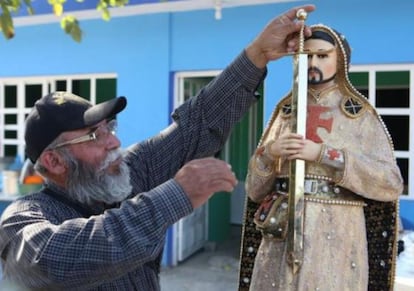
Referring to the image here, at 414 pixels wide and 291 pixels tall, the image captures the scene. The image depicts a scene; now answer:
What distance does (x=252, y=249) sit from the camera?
8.65ft

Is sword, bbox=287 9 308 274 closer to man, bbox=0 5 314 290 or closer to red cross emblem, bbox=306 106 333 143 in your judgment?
man, bbox=0 5 314 290

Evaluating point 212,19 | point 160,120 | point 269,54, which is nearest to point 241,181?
point 160,120

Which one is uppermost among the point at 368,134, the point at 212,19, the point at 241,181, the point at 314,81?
the point at 212,19

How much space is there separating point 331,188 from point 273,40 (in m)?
0.80

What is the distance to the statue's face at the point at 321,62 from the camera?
2.24 meters

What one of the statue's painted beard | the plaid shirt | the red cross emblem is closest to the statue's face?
the statue's painted beard

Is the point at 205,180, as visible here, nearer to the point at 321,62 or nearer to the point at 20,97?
the point at 321,62

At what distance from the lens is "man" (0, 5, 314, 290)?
1.16m

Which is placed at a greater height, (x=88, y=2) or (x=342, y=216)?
(x=88, y=2)

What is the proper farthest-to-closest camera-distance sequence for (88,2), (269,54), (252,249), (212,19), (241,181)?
(241,181), (88,2), (212,19), (252,249), (269,54)

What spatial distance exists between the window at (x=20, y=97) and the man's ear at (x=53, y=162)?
14.7 feet

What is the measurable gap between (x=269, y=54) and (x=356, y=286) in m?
1.12

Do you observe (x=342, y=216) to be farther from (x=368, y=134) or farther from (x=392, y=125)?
(x=392, y=125)

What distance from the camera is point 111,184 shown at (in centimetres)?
157
